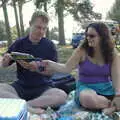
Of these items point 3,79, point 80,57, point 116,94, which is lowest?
point 3,79

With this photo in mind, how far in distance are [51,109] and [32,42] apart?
34.7 inches

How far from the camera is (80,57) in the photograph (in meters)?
4.35

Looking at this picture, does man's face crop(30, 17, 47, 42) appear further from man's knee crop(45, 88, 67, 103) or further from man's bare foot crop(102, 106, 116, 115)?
man's bare foot crop(102, 106, 116, 115)

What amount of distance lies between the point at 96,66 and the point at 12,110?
2127 mm

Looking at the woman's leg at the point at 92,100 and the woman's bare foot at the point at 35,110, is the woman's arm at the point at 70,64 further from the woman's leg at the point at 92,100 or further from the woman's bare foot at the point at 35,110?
the woman's bare foot at the point at 35,110

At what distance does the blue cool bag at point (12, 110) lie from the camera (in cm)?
223

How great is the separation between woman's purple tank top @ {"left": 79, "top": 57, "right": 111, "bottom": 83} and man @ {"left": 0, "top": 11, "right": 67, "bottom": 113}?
1.15 ft

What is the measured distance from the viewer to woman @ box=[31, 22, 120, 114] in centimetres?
425

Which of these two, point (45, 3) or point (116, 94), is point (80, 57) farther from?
point (45, 3)

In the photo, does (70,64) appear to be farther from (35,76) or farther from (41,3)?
(41,3)

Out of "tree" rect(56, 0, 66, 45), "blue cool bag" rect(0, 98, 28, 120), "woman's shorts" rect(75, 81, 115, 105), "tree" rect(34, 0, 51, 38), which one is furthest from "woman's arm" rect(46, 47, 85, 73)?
"tree" rect(56, 0, 66, 45)

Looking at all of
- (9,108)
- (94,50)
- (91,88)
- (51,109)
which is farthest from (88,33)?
(9,108)

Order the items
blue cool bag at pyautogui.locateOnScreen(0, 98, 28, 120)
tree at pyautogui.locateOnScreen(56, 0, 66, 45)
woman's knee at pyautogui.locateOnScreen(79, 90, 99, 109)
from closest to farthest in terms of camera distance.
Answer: blue cool bag at pyautogui.locateOnScreen(0, 98, 28, 120) < woman's knee at pyautogui.locateOnScreen(79, 90, 99, 109) < tree at pyautogui.locateOnScreen(56, 0, 66, 45)

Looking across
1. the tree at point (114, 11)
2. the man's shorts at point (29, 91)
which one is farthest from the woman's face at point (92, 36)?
the tree at point (114, 11)
